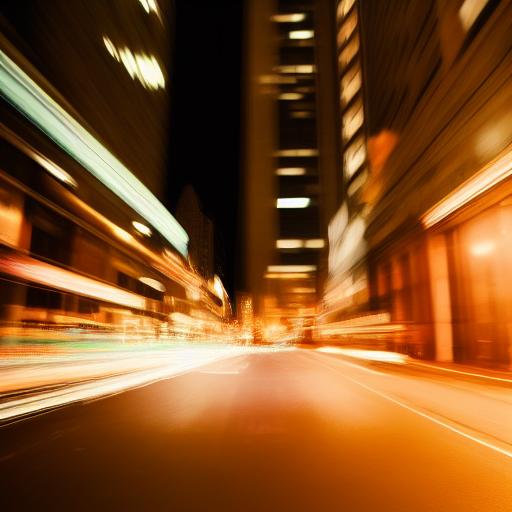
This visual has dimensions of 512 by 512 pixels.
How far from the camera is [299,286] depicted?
105 meters

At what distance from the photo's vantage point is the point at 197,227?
7669 cm

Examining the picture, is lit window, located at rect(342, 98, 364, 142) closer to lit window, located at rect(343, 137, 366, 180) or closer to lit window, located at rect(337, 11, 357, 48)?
lit window, located at rect(343, 137, 366, 180)

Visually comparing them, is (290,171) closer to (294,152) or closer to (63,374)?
(294,152)

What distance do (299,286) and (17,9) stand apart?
315 feet

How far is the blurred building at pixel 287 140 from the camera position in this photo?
94750mm

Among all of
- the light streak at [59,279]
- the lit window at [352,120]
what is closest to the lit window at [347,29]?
the lit window at [352,120]

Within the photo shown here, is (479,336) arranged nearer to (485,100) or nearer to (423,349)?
(423,349)

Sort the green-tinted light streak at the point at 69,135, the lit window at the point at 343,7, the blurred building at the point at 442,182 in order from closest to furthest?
the green-tinted light streak at the point at 69,135 < the blurred building at the point at 442,182 < the lit window at the point at 343,7

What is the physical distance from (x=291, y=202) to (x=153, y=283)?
8337cm

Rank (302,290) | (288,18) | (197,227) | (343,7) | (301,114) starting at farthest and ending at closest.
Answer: (302,290), (301,114), (288,18), (197,227), (343,7)

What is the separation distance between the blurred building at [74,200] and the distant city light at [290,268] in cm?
7741

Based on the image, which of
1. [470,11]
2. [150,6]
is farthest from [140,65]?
[470,11]

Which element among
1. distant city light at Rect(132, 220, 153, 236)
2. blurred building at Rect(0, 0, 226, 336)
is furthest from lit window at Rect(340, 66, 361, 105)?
distant city light at Rect(132, 220, 153, 236)

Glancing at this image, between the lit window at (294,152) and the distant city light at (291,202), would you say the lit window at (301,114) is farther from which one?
the distant city light at (291,202)
